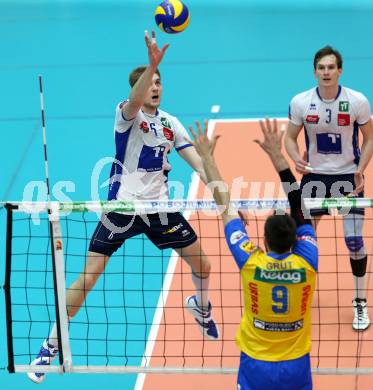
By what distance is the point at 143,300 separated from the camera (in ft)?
26.7

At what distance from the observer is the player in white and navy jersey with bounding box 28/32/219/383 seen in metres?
6.73

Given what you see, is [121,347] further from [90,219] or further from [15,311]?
[90,219]

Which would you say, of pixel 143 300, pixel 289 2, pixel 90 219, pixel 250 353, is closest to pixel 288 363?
pixel 250 353

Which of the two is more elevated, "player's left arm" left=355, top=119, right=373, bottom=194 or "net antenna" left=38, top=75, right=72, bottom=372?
"player's left arm" left=355, top=119, right=373, bottom=194

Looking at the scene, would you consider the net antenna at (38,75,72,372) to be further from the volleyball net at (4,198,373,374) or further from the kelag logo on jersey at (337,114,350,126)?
the kelag logo on jersey at (337,114,350,126)

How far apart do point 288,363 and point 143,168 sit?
2.48 m

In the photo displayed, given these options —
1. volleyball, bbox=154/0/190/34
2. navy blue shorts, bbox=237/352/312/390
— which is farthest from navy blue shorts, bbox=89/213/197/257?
volleyball, bbox=154/0/190/34

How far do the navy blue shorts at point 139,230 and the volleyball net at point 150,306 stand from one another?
0.74ft

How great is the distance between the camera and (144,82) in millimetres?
6227

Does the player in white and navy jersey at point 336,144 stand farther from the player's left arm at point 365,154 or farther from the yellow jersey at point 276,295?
the yellow jersey at point 276,295

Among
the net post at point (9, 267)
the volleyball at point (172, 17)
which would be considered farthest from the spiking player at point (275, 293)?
the volleyball at point (172, 17)

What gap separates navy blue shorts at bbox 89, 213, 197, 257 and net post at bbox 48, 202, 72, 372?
710 mm

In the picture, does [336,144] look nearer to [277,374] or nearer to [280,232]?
[280,232]

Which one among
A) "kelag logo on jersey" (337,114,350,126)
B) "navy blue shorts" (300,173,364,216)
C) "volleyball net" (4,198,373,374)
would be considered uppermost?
"kelag logo on jersey" (337,114,350,126)
